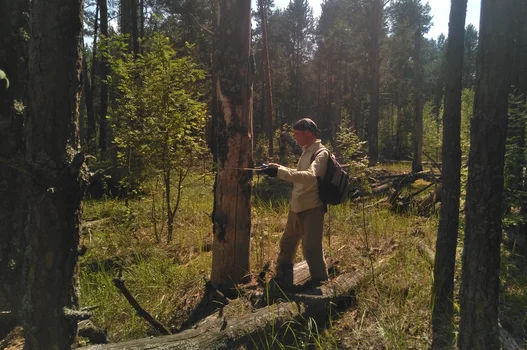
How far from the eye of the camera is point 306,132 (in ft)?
14.3

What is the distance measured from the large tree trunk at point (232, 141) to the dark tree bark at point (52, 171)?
8.40ft

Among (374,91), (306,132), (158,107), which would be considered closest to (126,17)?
(374,91)

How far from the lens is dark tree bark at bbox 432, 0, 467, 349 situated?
12.5 feet

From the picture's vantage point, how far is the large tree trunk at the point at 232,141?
412 cm

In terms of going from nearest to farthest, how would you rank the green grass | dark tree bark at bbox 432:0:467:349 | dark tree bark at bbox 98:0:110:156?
the green grass → dark tree bark at bbox 432:0:467:349 → dark tree bark at bbox 98:0:110:156

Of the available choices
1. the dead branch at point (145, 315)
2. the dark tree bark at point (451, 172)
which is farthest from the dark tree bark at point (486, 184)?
the dead branch at point (145, 315)

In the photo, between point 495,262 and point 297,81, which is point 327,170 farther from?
point 297,81

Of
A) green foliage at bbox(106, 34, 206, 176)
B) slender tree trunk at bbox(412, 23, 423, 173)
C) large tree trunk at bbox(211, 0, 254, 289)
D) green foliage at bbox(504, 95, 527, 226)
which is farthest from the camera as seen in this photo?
slender tree trunk at bbox(412, 23, 423, 173)

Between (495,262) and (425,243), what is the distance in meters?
3.13

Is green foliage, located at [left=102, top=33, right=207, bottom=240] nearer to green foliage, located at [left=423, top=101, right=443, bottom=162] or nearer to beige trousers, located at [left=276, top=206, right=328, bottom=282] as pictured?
beige trousers, located at [left=276, top=206, right=328, bottom=282]

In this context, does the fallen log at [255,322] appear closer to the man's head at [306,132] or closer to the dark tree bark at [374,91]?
the man's head at [306,132]

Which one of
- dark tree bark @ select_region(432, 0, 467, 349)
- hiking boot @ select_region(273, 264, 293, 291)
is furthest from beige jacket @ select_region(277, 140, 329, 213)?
dark tree bark @ select_region(432, 0, 467, 349)

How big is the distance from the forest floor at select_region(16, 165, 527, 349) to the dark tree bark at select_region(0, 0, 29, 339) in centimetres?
90

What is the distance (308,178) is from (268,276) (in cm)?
149
